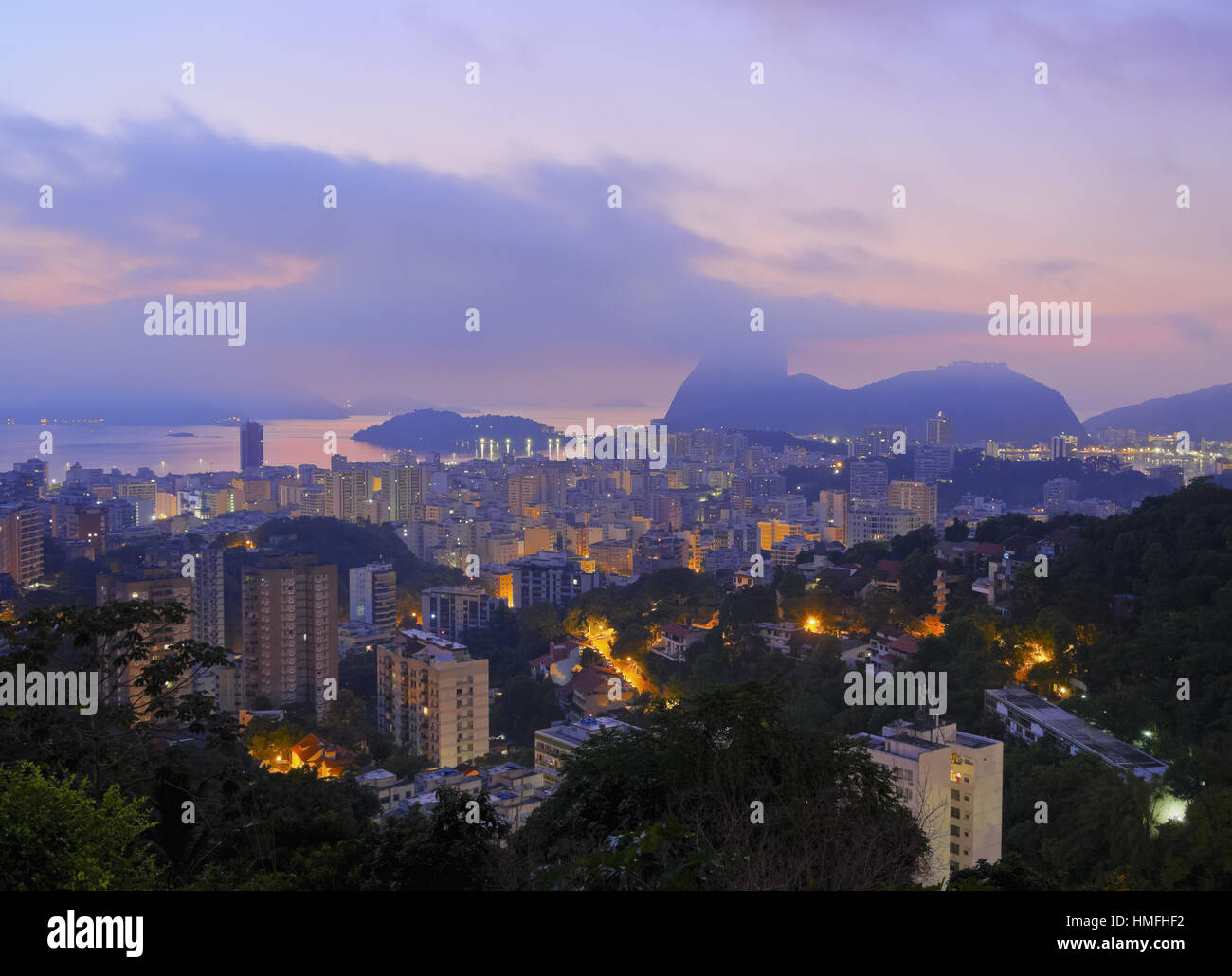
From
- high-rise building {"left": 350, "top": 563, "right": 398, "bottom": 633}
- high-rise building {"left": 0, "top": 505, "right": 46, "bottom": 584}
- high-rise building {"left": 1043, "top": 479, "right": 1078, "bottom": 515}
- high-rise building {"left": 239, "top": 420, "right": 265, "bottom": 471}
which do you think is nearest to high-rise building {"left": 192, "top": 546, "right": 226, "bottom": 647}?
high-rise building {"left": 0, "top": 505, "right": 46, "bottom": 584}

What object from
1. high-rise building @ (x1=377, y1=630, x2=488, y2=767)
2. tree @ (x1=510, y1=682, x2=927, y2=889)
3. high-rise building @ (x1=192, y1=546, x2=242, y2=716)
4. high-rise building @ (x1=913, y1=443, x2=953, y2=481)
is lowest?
high-rise building @ (x1=377, y1=630, x2=488, y2=767)

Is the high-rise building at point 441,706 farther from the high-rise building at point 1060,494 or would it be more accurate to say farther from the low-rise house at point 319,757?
the high-rise building at point 1060,494

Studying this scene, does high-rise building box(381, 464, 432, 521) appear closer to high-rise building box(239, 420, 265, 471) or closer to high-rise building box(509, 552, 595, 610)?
high-rise building box(239, 420, 265, 471)

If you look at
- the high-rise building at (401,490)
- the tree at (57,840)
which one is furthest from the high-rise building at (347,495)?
the tree at (57,840)

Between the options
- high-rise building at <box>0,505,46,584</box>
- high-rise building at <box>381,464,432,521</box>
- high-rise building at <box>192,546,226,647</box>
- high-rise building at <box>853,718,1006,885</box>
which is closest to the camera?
high-rise building at <box>853,718,1006,885</box>

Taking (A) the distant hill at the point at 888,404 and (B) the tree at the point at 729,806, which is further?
(A) the distant hill at the point at 888,404

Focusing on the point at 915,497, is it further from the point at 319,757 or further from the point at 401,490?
the point at 319,757

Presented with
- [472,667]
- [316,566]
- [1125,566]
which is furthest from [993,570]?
[316,566]
